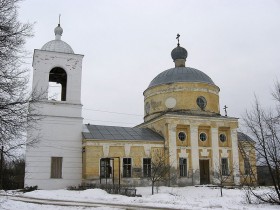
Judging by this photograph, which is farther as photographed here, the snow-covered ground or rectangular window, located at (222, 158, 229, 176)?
rectangular window, located at (222, 158, 229, 176)

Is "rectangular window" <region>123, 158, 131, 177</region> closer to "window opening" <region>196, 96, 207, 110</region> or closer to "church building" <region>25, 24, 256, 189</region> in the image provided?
"church building" <region>25, 24, 256, 189</region>

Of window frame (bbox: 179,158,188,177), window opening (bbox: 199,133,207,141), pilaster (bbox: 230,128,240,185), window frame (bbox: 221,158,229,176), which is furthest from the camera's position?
window opening (bbox: 199,133,207,141)

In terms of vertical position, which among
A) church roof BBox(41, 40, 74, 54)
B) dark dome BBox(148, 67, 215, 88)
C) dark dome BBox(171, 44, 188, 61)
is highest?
dark dome BBox(171, 44, 188, 61)

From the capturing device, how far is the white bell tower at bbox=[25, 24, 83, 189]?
74.2 ft

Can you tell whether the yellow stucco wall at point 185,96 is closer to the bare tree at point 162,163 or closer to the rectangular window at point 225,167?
the rectangular window at point 225,167

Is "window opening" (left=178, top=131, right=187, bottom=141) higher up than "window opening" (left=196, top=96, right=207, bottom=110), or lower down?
lower down

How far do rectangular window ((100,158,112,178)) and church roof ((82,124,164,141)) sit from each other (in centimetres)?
177

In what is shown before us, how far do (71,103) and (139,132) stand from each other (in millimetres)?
6533

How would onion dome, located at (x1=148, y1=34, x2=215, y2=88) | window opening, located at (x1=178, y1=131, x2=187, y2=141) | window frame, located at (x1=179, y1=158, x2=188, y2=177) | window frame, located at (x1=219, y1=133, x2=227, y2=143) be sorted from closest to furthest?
window frame, located at (x1=179, y1=158, x2=188, y2=177)
window opening, located at (x1=178, y1=131, x2=187, y2=141)
window frame, located at (x1=219, y1=133, x2=227, y2=143)
onion dome, located at (x1=148, y1=34, x2=215, y2=88)

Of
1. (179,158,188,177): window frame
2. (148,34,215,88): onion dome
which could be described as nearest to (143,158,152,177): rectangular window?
(179,158,188,177): window frame

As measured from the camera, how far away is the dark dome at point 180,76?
30047 mm

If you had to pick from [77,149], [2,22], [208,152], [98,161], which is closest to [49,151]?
[77,149]

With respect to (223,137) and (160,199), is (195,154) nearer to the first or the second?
(223,137)

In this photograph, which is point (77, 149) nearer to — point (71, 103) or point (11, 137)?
point (71, 103)
